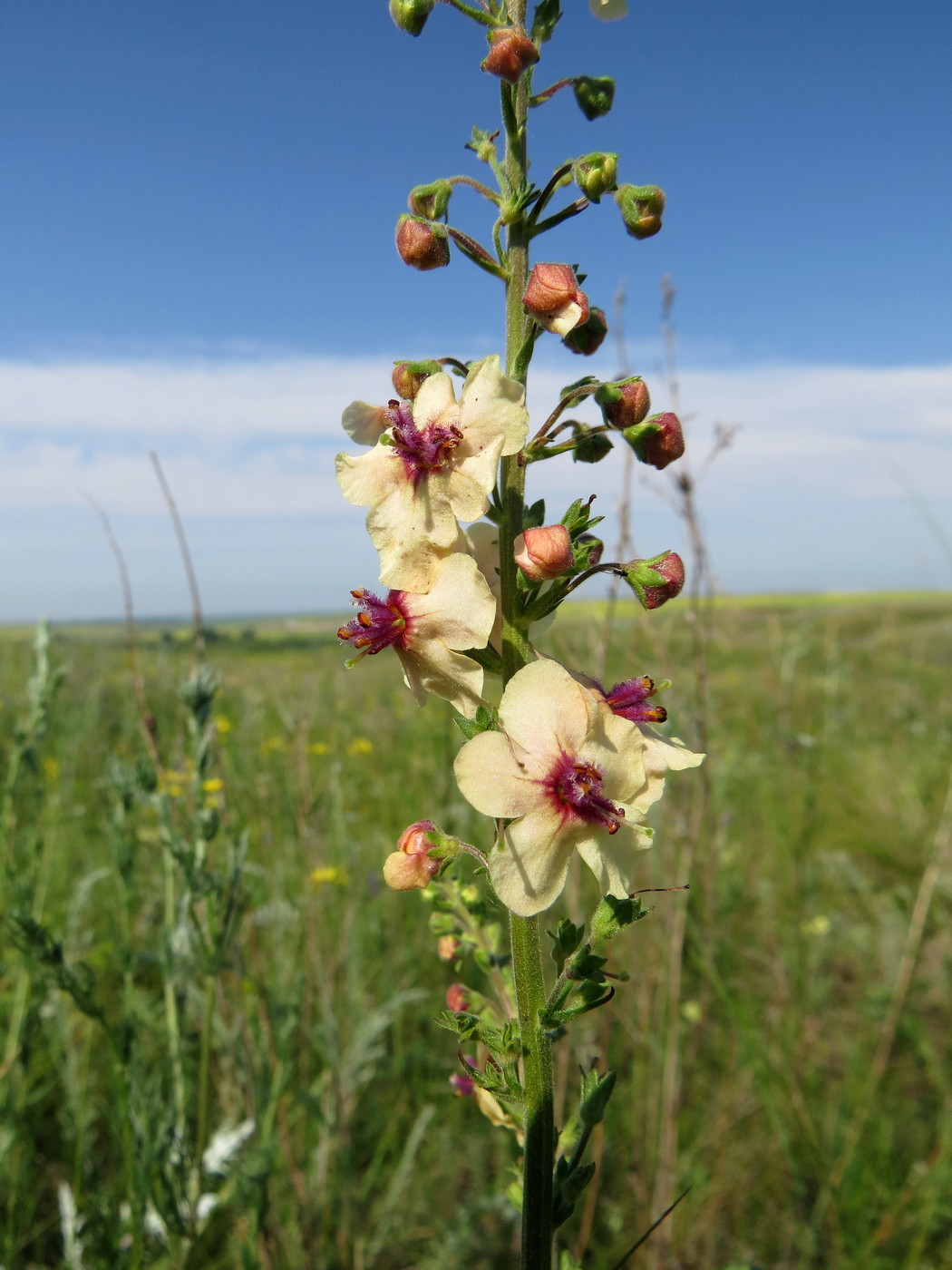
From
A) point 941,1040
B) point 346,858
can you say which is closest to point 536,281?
point 346,858

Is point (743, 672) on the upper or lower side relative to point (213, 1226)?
upper

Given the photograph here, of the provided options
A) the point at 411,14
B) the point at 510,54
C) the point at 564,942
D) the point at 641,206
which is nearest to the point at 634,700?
the point at 564,942

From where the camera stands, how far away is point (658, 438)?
180 cm

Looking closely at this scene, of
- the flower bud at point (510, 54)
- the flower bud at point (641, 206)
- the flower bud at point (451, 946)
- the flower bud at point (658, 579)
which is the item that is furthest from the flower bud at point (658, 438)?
the flower bud at point (451, 946)

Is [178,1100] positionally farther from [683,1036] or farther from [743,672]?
[743,672]

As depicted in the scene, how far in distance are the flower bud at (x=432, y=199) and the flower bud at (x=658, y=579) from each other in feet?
3.26

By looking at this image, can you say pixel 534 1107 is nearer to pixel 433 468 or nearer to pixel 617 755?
pixel 617 755

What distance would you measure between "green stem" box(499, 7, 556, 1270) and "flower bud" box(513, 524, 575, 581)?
0.11m

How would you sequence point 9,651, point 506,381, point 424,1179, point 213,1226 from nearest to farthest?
point 506,381, point 213,1226, point 424,1179, point 9,651

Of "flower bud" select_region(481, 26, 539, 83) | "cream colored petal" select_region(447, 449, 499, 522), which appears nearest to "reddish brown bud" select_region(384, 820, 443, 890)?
"cream colored petal" select_region(447, 449, 499, 522)

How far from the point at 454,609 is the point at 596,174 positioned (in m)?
1.05

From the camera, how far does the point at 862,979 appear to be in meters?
5.65

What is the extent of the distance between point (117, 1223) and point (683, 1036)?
329 centimetres

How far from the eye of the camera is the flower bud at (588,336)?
1.86 meters
